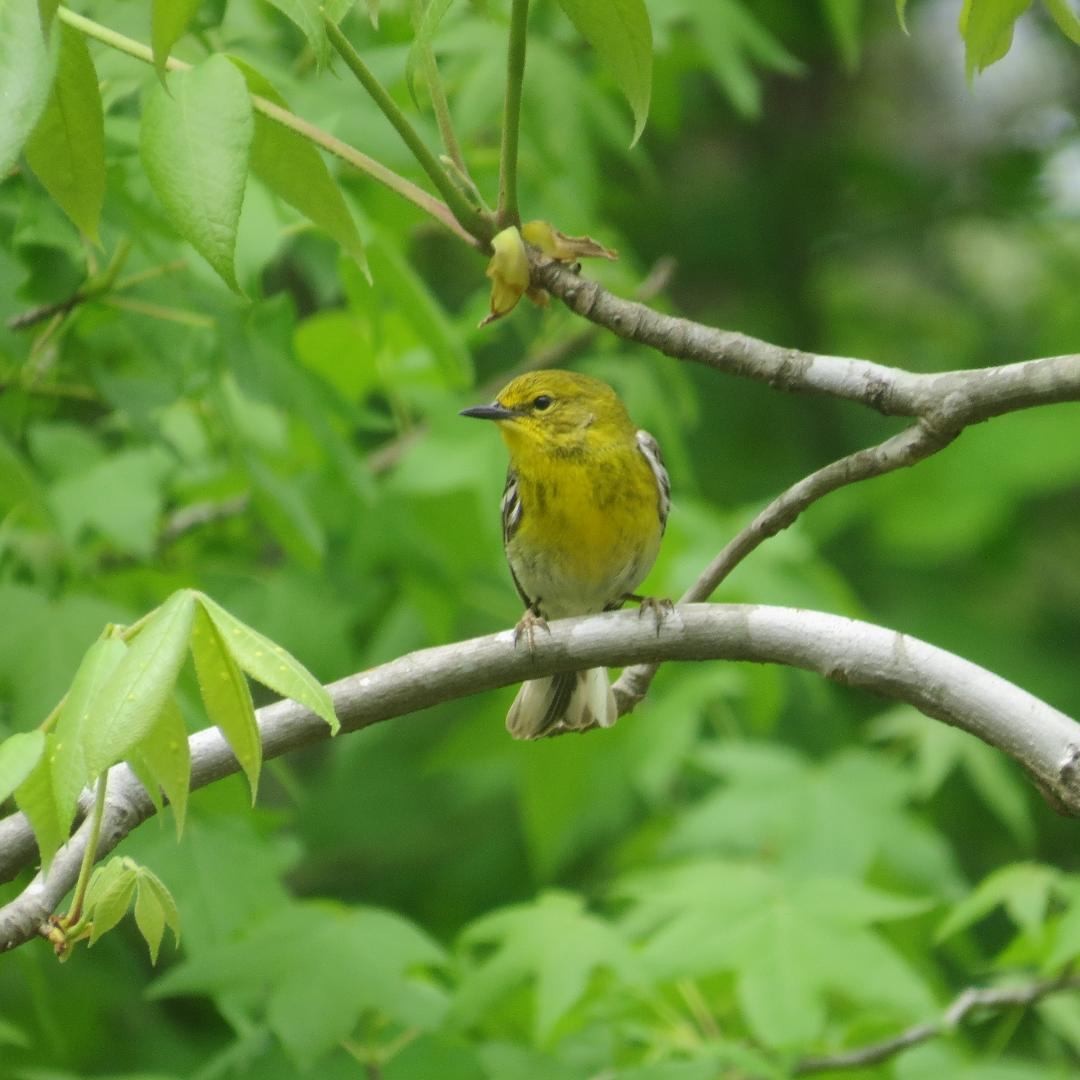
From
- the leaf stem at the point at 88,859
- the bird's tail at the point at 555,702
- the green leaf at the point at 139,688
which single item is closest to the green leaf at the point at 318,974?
the bird's tail at the point at 555,702

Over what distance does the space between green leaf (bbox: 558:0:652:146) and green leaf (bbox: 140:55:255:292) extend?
0.45 metres

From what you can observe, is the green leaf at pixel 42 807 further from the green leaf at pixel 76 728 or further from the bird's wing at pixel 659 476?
the bird's wing at pixel 659 476

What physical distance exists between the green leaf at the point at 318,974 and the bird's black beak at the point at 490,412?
1419 millimetres

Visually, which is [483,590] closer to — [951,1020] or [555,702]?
[555,702]

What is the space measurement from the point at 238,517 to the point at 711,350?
2683 mm

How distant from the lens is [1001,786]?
5.52m

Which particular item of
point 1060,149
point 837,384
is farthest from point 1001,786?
point 1060,149

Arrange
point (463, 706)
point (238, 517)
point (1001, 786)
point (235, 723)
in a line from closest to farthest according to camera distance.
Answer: point (235, 723) → point (238, 517) → point (1001, 786) → point (463, 706)

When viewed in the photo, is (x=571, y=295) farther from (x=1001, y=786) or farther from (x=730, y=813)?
(x=1001, y=786)

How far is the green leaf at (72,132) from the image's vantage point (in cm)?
195

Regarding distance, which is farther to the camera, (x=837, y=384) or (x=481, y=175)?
(x=481, y=175)

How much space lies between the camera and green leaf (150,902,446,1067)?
3.24m

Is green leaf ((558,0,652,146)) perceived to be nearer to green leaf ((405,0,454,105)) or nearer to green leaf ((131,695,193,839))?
green leaf ((405,0,454,105))

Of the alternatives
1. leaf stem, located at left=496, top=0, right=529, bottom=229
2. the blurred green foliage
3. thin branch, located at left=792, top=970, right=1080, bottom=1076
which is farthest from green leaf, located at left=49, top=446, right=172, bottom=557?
thin branch, located at left=792, top=970, right=1080, bottom=1076
